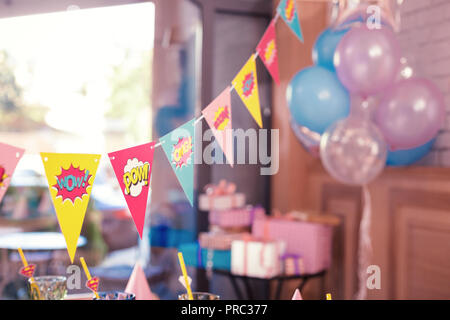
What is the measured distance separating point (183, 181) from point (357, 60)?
964 millimetres

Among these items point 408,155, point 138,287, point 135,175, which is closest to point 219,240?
point 408,155

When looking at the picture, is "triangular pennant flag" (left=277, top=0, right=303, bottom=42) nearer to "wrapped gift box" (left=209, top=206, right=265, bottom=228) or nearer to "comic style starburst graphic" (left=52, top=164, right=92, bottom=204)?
"comic style starburst graphic" (left=52, top=164, right=92, bottom=204)

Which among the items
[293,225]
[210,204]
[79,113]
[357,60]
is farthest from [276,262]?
[79,113]

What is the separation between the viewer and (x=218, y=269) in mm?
2596

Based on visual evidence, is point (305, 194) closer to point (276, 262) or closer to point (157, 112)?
point (276, 262)

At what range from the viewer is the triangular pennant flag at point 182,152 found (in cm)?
151

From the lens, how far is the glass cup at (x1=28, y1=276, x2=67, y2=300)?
119 centimetres

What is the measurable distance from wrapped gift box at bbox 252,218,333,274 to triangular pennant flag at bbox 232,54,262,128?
1.09 m

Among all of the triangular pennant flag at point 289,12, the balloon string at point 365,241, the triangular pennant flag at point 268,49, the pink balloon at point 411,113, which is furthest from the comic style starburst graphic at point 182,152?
the balloon string at point 365,241

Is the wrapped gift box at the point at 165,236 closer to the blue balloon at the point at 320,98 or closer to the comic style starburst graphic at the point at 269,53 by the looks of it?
the blue balloon at the point at 320,98

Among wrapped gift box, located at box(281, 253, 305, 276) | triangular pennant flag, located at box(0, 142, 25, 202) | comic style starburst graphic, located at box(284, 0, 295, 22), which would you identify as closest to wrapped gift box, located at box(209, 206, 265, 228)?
wrapped gift box, located at box(281, 253, 305, 276)

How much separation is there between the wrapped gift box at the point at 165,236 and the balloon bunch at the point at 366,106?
1.43 meters

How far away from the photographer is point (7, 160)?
1.31m
